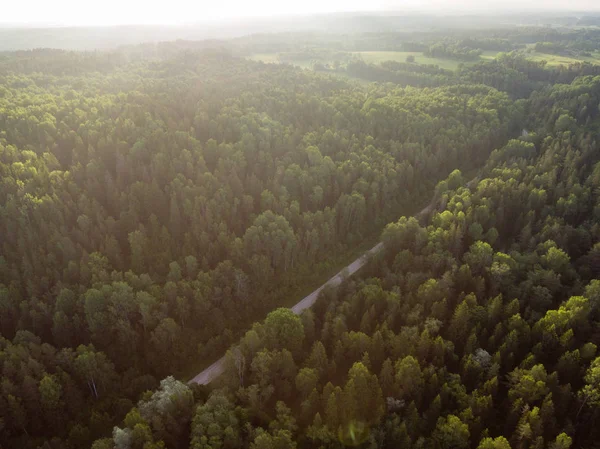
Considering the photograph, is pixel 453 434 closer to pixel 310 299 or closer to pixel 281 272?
pixel 310 299

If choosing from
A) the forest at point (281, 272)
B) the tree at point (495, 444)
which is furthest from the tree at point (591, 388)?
the tree at point (495, 444)

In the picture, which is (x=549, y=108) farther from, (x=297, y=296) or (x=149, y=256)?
(x=149, y=256)

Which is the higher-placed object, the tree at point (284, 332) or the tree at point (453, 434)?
the tree at point (284, 332)

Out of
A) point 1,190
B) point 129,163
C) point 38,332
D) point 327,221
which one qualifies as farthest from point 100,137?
point 327,221

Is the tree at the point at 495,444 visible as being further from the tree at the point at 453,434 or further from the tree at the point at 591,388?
the tree at the point at 591,388

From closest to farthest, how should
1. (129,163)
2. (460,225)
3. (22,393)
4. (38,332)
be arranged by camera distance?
(22,393) → (38,332) → (460,225) → (129,163)

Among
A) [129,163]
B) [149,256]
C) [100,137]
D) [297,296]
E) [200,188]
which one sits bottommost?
[297,296]

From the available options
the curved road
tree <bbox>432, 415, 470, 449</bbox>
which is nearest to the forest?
tree <bbox>432, 415, 470, 449</bbox>
